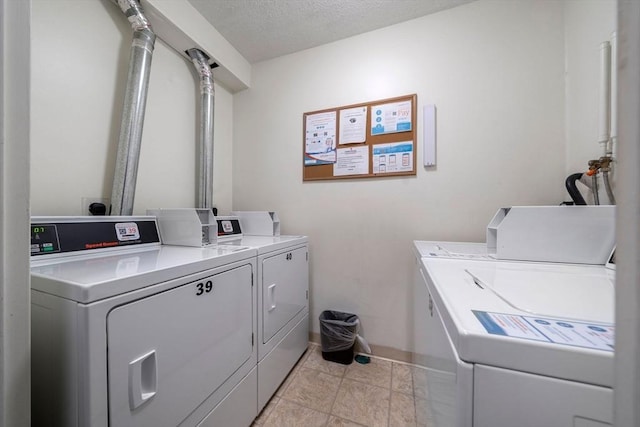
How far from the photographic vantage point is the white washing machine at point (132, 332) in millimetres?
570

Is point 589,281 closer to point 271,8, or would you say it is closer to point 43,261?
point 43,261

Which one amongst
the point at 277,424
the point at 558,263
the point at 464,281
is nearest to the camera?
the point at 464,281

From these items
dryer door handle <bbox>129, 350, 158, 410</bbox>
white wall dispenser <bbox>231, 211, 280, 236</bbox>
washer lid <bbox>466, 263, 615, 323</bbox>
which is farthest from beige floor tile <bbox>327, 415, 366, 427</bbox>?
white wall dispenser <bbox>231, 211, 280, 236</bbox>

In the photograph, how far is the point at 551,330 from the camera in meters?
0.42

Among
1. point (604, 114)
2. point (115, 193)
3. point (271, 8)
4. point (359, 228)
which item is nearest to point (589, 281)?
point (604, 114)

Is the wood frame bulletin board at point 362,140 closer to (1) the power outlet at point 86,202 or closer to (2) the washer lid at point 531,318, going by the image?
(2) the washer lid at point 531,318

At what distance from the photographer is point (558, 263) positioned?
96 cm

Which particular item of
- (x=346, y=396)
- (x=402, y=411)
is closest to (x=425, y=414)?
(x=402, y=411)

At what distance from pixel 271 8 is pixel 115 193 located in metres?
1.59

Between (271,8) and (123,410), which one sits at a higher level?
(271,8)

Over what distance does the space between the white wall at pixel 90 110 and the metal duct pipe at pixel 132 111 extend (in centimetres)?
12

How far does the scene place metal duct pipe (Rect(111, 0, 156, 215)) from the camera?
48.1 inches

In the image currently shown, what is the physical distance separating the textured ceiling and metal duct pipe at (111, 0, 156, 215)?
18.1 inches

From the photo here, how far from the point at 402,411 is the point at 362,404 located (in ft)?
0.72
